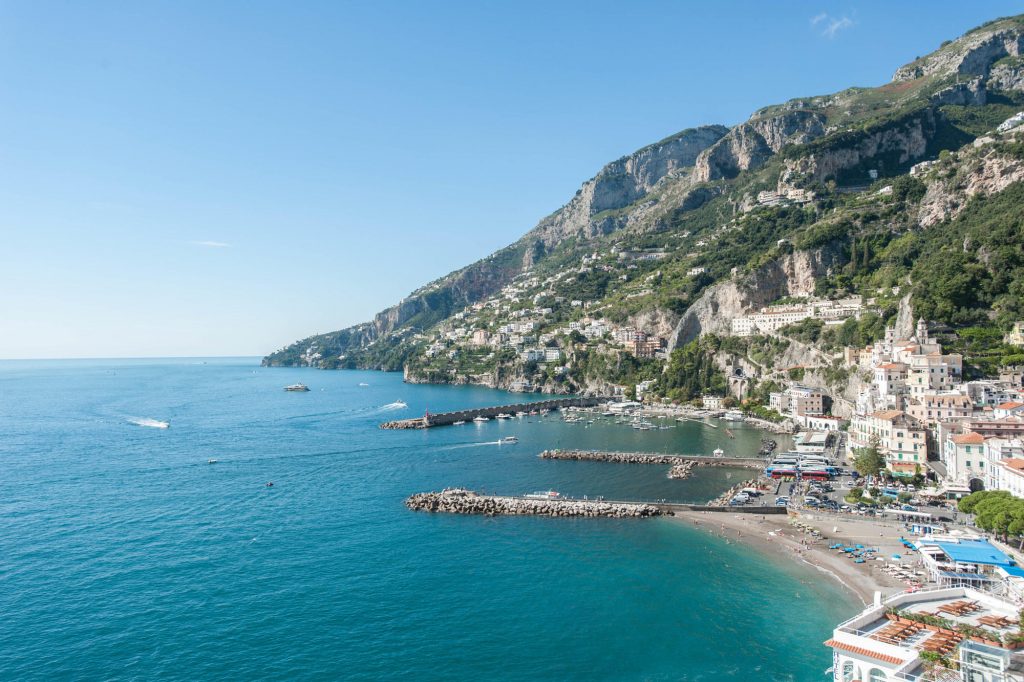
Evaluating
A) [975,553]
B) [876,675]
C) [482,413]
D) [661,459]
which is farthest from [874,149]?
[876,675]

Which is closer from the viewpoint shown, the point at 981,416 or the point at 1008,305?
the point at 981,416

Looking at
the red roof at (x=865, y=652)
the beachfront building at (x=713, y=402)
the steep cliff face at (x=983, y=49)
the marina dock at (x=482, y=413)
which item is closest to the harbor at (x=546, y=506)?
the red roof at (x=865, y=652)

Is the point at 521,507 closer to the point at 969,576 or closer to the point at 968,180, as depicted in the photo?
the point at 969,576

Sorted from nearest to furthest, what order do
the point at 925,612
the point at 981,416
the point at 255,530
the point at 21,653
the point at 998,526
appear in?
the point at 925,612, the point at 21,653, the point at 998,526, the point at 255,530, the point at 981,416

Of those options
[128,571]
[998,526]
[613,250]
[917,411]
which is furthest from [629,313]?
[128,571]

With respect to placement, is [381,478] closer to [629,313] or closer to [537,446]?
[537,446]

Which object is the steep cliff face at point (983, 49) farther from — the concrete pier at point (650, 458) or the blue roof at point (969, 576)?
the blue roof at point (969, 576)

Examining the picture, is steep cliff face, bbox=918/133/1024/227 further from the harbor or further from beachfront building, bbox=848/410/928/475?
the harbor
